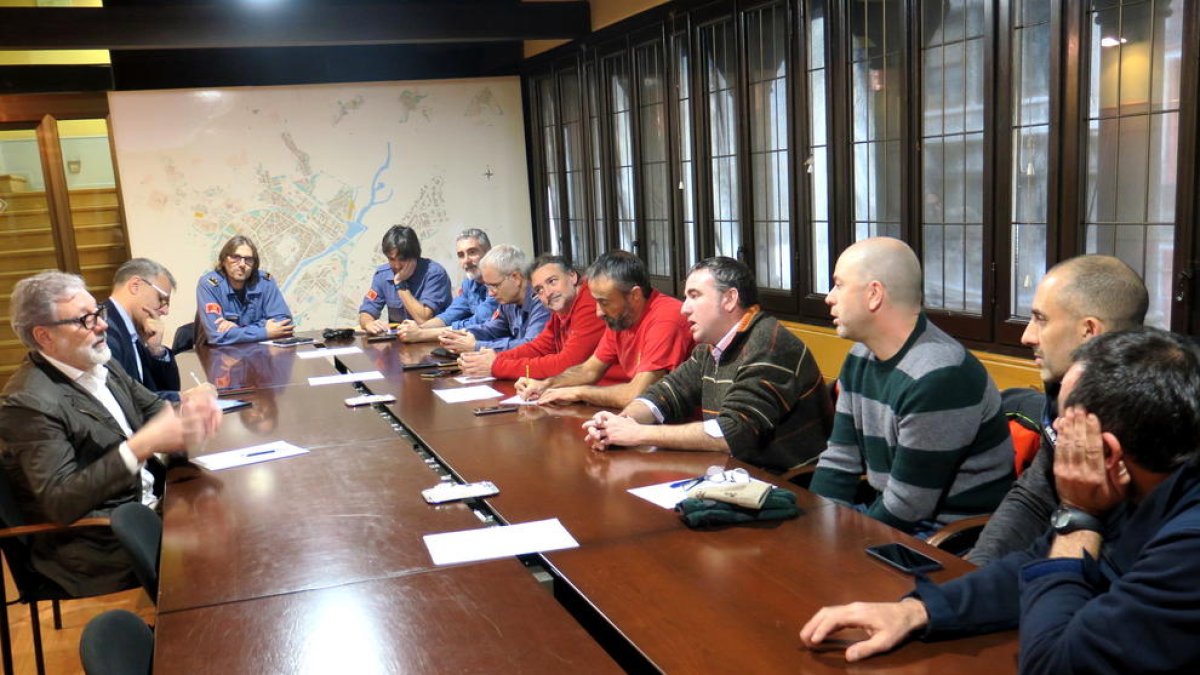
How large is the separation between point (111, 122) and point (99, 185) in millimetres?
657

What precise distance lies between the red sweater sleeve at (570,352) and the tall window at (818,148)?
1310mm

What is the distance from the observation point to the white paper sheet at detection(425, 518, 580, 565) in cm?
211

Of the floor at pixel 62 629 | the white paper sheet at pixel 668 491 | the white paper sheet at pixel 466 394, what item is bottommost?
the floor at pixel 62 629

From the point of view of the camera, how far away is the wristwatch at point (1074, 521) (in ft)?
5.23

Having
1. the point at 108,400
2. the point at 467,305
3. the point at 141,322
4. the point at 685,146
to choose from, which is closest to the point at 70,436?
the point at 108,400

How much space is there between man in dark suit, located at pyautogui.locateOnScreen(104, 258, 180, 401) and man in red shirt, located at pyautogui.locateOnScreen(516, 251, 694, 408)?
5.84 feet

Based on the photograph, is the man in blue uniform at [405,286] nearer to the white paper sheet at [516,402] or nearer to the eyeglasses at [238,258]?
the eyeglasses at [238,258]

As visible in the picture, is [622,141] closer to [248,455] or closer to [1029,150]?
[1029,150]

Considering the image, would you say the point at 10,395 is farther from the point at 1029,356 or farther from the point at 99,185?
the point at 99,185

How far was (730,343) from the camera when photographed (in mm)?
3195

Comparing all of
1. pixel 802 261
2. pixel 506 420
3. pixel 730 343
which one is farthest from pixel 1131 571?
pixel 802 261

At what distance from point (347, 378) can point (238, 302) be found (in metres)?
2.06

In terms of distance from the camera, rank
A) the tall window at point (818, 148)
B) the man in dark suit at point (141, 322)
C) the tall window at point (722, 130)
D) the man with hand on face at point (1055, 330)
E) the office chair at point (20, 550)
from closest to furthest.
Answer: the man with hand on face at point (1055, 330)
the office chair at point (20, 550)
the man in dark suit at point (141, 322)
the tall window at point (818, 148)
the tall window at point (722, 130)

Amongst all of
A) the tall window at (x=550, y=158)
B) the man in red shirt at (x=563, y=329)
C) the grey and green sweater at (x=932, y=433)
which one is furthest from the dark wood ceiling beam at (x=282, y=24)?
the grey and green sweater at (x=932, y=433)
